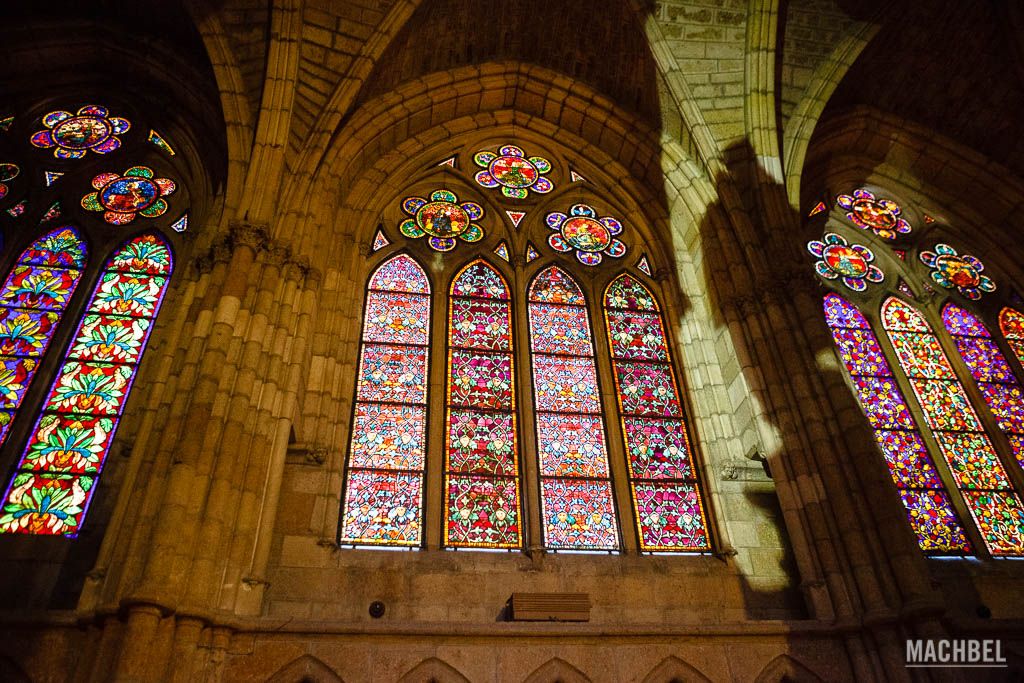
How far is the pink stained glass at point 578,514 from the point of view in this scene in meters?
7.20

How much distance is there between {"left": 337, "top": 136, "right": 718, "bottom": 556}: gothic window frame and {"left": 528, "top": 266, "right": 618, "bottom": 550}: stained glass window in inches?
3.2

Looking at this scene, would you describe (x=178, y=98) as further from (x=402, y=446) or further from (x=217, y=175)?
(x=402, y=446)

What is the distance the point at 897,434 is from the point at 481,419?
486 centimetres

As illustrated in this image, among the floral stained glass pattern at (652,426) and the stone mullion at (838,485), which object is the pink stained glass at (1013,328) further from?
the floral stained glass pattern at (652,426)

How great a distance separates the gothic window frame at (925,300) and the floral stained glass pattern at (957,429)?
48 millimetres

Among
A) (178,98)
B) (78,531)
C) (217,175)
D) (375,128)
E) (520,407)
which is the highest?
(178,98)

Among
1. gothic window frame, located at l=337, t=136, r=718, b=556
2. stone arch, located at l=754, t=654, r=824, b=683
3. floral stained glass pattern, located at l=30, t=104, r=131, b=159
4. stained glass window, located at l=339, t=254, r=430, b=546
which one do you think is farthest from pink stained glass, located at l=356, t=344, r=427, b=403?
floral stained glass pattern, located at l=30, t=104, r=131, b=159

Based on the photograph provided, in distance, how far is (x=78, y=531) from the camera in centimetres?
654

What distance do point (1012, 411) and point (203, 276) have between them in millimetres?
9494

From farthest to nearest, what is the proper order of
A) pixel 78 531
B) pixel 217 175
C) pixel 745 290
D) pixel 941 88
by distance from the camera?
pixel 941 88, pixel 217 175, pixel 745 290, pixel 78 531

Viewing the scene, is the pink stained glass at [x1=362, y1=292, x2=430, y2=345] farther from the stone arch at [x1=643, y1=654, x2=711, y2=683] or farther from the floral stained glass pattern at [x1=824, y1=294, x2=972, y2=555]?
the floral stained glass pattern at [x1=824, y1=294, x2=972, y2=555]

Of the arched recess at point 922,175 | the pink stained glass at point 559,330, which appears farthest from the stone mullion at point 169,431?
the arched recess at point 922,175

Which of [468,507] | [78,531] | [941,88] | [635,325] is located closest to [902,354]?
[635,325]

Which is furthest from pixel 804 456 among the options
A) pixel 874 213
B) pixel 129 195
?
pixel 129 195
